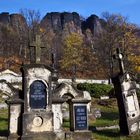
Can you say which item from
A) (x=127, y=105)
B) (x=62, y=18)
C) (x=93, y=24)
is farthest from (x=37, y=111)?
(x=62, y=18)

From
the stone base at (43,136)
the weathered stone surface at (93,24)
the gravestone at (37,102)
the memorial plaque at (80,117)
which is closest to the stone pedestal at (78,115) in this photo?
the memorial plaque at (80,117)

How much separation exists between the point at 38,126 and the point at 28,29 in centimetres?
5326

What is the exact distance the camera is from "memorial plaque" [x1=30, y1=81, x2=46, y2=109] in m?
13.5

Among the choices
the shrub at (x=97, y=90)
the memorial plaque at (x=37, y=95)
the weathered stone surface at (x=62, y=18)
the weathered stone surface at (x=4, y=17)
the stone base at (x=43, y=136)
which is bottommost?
the stone base at (x=43, y=136)

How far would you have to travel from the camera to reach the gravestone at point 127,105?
48.6ft

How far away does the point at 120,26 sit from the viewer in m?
55.2

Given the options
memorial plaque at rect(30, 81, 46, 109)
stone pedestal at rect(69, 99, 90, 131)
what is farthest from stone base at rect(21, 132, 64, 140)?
memorial plaque at rect(30, 81, 46, 109)

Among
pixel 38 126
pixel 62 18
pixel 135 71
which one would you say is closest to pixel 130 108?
pixel 38 126

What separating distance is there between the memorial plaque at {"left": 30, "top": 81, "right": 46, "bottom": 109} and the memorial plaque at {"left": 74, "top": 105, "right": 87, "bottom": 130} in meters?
1.47

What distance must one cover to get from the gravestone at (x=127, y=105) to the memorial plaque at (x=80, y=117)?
1740mm

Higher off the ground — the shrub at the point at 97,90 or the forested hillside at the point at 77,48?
the forested hillside at the point at 77,48

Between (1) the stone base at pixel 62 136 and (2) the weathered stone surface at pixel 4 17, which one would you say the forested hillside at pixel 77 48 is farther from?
(1) the stone base at pixel 62 136

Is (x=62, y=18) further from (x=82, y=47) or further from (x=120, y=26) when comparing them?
(x=120, y=26)

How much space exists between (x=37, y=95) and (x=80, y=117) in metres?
2.02
